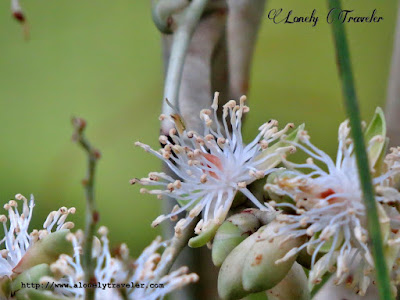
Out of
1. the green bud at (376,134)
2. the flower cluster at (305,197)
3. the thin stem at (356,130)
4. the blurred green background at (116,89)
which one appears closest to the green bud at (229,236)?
the flower cluster at (305,197)

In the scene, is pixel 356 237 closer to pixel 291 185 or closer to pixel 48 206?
pixel 291 185

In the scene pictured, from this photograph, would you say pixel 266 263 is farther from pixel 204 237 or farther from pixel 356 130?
pixel 356 130

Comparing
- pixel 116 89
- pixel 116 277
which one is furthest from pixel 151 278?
pixel 116 89

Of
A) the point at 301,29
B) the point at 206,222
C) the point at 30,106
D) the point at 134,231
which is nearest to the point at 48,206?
the point at 134,231

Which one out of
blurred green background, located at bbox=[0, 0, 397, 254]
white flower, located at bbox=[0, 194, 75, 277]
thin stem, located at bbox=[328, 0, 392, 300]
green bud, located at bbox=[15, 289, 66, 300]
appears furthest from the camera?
blurred green background, located at bbox=[0, 0, 397, 254]

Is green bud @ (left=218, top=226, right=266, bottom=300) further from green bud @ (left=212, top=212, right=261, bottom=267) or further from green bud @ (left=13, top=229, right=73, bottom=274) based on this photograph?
green bud @ (left=13, top=229, right=73, bottom=274)

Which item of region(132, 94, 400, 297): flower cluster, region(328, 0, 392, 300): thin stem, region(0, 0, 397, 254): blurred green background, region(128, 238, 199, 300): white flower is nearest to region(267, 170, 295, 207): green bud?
region(132, 94, 400, 297): flower cluster
